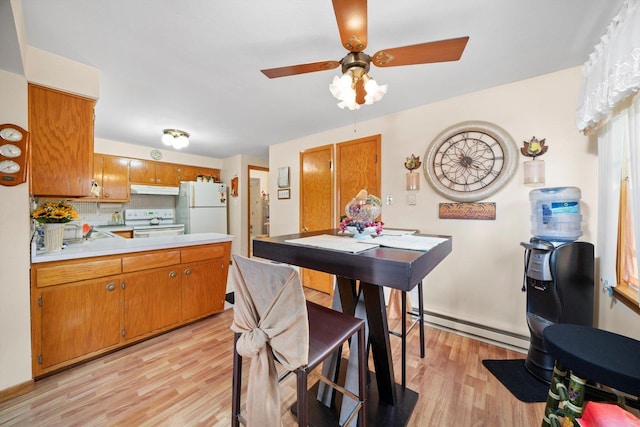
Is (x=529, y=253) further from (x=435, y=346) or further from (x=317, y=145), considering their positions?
(x=317, y=145)

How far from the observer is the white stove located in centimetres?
410

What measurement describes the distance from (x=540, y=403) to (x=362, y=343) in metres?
1.37

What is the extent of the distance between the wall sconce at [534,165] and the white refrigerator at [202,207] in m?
4.71

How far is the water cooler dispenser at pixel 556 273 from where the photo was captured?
1.53 metres

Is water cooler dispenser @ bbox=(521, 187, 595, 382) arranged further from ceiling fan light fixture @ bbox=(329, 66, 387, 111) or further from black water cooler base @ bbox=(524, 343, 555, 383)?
ceiling fan light fixture @ bbox=(329, 66, 387, 111)

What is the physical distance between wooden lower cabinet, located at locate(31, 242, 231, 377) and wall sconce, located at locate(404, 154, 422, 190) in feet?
7.23

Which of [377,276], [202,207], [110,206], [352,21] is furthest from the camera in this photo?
[202,207]

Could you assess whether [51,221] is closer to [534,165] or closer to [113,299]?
[113,299]

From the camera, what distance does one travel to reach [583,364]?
93cm

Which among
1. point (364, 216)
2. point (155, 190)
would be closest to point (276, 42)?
point (364, 216)

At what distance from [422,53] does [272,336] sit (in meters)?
1.51

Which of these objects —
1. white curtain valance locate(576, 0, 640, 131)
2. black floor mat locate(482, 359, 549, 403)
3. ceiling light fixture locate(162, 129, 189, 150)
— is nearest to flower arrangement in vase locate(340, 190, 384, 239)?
white curtain valance locate(576, 0, 640, 131)

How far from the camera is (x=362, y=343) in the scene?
1.04 meters

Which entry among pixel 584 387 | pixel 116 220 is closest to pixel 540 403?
pixel 584 387
